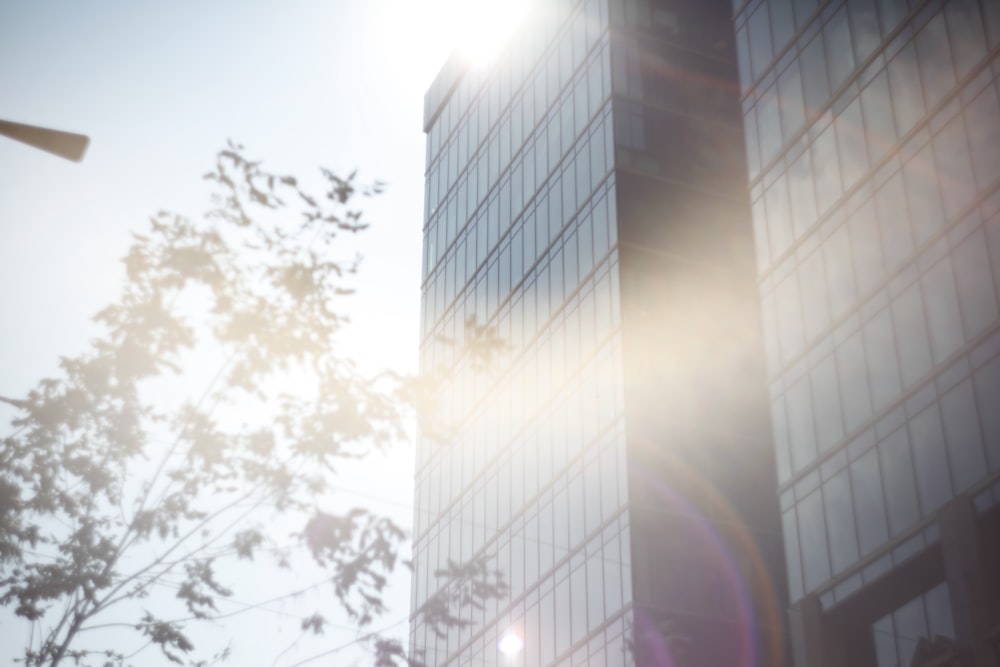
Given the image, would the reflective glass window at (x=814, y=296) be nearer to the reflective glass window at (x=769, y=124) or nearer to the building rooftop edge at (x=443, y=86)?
the reflective glass window at (x=769, y=124)

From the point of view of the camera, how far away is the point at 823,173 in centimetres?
4534

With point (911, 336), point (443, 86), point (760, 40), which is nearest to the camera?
point (911, 336)

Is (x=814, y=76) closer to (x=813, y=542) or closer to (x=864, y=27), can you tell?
(x=864, y=27)

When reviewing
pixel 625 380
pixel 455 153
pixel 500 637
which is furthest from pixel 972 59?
pixel 455 153

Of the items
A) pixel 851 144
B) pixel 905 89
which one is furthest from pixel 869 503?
pixel 905 89

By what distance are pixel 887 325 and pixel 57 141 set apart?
33.0 meters

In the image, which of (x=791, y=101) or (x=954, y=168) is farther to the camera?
(x=791, y=101)

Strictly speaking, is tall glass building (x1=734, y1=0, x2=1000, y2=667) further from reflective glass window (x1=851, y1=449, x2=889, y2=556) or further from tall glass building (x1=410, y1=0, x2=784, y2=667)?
tall glass building (x1=410, y1=0, x2=784, y2=667)

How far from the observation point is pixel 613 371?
53.4 metres

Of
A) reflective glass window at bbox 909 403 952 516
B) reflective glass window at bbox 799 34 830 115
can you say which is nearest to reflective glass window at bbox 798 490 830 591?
reflective glass window at bbox 909 403 952 516

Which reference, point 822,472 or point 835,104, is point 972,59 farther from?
point 822,472

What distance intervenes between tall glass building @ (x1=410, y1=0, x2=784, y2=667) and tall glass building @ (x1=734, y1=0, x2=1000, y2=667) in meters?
6.57

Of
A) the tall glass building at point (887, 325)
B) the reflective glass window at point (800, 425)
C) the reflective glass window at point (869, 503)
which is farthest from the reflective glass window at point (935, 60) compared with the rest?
the reflective glass window at point (869, 503)

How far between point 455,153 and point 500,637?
102 feet
